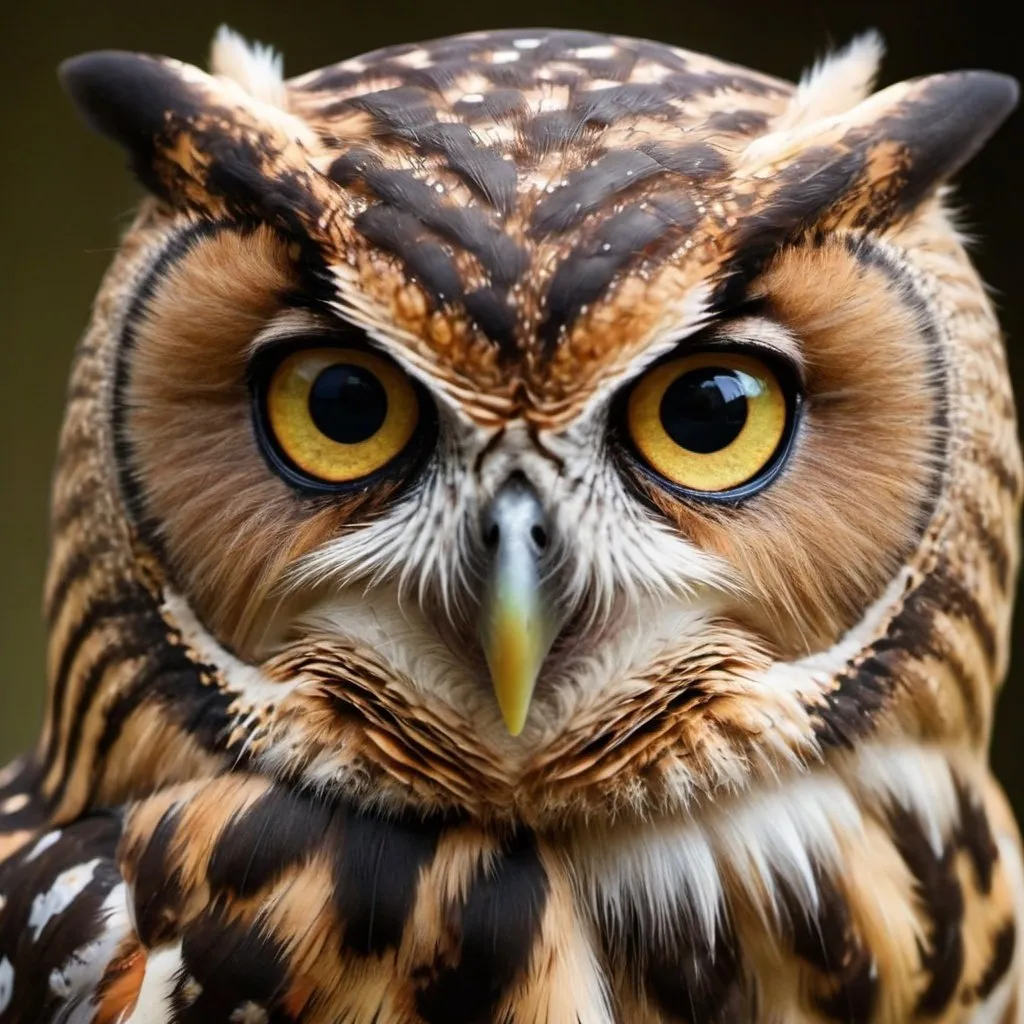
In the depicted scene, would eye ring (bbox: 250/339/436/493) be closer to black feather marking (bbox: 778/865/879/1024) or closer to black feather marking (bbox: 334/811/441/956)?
black feather marking (bbox: 334/811/441/956)

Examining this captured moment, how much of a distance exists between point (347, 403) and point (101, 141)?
2.66 m

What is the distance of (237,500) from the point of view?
3.25ft

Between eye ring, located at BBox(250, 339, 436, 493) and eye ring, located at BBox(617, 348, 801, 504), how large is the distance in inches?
5.6

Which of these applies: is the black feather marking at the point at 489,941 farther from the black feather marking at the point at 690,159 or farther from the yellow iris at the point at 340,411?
the black feather marking at the point at 690,159

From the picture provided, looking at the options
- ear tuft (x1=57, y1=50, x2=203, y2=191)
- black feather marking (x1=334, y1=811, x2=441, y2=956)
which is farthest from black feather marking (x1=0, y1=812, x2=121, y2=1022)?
ear tuft (x1=57, y1=50, x2=203, y2=191)

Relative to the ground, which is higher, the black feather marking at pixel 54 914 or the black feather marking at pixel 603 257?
the black feather marking at pixel 603 257

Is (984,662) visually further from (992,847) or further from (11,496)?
(11,496)

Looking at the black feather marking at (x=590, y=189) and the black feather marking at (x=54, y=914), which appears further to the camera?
the black feather marking at (x=54, y=914)

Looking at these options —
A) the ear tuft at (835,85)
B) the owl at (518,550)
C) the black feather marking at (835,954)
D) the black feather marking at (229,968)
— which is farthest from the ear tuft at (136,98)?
the black feather marking at (835,954)

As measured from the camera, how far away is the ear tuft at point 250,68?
111cm

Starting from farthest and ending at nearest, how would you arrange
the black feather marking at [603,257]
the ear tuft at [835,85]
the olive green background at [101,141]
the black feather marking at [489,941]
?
the olive green background at [101,141] → the ear tuft at [835,85] → the black feather marking at [489,941] → the black feather marking at [603,257]

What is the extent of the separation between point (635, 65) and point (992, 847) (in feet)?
2.31

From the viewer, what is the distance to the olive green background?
10.0 feet

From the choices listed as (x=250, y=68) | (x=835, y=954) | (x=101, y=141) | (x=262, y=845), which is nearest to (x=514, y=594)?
(x=262, y=845)
